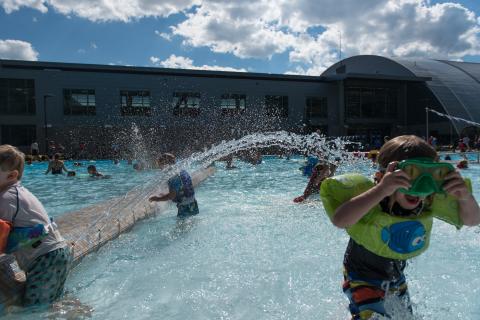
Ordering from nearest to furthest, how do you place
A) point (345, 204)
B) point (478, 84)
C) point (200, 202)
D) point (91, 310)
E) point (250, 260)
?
point (345, 204) < point (91, 310) < point (250, 260) < point (200, 202) < point (478, 84)

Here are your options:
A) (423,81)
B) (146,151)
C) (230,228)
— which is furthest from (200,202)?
(423,81)

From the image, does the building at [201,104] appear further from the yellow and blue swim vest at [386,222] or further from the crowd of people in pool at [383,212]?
the yellow and blue swim vest at [386,222]

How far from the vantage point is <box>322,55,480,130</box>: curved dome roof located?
146 ft

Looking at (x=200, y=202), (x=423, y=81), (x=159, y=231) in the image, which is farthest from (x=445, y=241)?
(x=423, y=81)

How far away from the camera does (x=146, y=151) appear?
31328 millimetres

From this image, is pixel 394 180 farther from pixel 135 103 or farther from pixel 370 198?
pixel 135 103

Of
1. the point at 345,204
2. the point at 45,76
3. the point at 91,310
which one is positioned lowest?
the point at 91,310

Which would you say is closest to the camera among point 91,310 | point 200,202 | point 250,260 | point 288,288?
point 91,310

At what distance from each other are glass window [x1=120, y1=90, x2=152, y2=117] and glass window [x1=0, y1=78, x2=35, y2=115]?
701 cm

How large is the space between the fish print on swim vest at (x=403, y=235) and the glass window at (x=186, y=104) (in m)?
36.7

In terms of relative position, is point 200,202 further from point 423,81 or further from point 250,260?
point 423,81

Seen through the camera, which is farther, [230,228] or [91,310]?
[230,228]

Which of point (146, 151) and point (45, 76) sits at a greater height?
point (45, 76)

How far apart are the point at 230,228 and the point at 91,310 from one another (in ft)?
10.4
